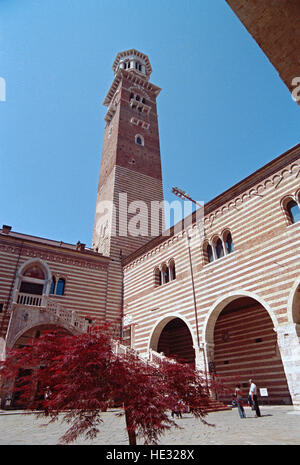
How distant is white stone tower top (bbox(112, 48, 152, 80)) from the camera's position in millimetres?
40469

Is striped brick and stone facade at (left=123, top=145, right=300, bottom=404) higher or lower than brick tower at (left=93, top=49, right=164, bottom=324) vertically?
lower

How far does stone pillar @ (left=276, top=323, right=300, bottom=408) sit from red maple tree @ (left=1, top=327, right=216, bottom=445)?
22.3 feet

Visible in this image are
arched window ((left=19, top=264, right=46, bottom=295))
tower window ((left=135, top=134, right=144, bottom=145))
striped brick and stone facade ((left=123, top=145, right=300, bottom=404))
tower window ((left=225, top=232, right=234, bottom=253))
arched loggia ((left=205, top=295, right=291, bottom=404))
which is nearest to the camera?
striped brick and stone facade ((left=123, top=145, right=300, bottom=404))

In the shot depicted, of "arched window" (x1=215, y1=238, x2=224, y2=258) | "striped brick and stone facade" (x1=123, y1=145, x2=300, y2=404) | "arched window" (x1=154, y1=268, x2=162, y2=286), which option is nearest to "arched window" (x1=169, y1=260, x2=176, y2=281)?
"striped brick and stone facade" (x1=123, y1=145, x2=300, y2=404)

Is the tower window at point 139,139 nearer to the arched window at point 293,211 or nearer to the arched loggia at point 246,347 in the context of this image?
the arched loggia at point 246,347

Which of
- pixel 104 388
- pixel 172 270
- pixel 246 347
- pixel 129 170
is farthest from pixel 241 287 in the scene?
pixel 129 170

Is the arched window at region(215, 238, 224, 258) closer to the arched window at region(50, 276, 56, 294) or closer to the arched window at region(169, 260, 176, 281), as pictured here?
the arched window at region(169, 260, 176, 281)

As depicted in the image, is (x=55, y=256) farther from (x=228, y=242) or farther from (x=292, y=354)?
(x=292, y=354)

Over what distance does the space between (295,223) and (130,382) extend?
9.68 meters

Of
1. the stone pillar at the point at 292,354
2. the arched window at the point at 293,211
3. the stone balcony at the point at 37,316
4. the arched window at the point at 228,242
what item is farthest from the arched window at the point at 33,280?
the arched window at the point at 293,211

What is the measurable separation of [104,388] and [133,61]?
44984mm

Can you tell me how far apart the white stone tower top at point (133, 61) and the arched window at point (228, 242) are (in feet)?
112

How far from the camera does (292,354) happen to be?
394 inches
